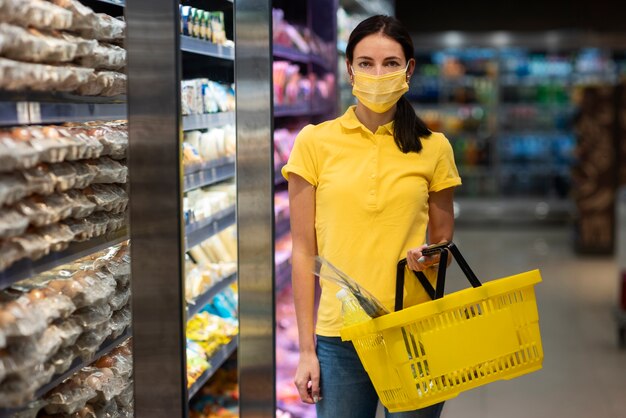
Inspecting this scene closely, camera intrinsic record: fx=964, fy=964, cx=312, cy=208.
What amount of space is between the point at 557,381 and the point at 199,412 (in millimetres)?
2635

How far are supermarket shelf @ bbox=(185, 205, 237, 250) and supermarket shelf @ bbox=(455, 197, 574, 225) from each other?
939cm

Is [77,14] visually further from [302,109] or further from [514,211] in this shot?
[514,211]

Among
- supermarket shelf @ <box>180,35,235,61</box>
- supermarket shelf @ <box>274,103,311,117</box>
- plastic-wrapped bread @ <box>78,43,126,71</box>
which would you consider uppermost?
supermarket shelf @ <box>180,35,235,61</box>

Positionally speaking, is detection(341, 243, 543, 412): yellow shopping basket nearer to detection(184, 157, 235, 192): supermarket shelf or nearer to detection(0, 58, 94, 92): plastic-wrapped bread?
detection(0, 58, 94, 92): plastic-wrapped bread

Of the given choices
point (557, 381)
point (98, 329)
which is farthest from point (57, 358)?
point (557, 381)

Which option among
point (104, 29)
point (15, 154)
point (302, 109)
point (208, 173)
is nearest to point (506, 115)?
point (302, 109)

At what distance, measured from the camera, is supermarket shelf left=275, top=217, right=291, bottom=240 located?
4445 millimetres

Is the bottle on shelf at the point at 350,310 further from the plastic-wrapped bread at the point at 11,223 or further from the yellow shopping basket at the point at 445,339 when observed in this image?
the plastic-wrapped bread at the point at 11,223

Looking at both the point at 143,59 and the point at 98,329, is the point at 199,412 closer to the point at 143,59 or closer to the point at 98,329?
the point at 98,329

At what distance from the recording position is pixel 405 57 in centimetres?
244

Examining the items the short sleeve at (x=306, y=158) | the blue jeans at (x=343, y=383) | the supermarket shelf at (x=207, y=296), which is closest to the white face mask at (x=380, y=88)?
the short sleeve at (x=306, y=158)

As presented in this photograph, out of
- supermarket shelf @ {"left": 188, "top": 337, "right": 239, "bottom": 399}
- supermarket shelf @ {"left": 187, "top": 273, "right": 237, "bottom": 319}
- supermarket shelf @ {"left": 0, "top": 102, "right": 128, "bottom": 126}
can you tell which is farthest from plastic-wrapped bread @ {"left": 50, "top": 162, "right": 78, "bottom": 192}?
supermarket shelf @ {"left": 188, "top": 337, "right": 239, "bottom": 399}

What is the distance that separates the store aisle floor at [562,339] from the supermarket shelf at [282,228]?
136 centimetres

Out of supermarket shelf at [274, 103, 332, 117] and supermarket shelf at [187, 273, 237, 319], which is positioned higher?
supermarket shelf at [274, 103, 332, 117]
